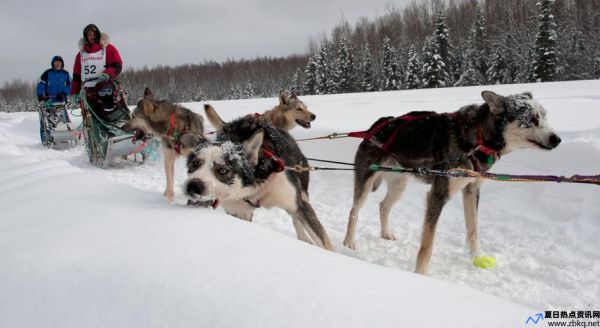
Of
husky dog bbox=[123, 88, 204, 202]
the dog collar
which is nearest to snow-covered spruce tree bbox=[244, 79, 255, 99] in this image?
husky dog bbox=[123, 88, 204, 202]

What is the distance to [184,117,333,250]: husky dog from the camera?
212 centimetres

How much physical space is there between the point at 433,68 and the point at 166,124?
3009 cm

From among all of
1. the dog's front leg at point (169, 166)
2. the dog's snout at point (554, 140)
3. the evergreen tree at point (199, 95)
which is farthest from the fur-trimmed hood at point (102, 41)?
the evergreen tree at point (199, 95)

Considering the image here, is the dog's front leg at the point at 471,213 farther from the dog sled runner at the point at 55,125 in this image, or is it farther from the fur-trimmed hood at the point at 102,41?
the dog sled runner at the point at 55,125

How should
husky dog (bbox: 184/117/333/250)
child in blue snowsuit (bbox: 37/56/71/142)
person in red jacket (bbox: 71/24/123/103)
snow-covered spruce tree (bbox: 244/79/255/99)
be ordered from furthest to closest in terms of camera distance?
1. snow-covered spruce tree (bbox: 244/79/255/99)
2. child in blue snowsuit (bbox: 37/56/71/142)
3. person in red jacket (bbox: 71/24/123/103)
4. husky dog (bbox: 184/117/333/250)

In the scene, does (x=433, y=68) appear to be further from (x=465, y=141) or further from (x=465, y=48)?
(x=465, y=141)

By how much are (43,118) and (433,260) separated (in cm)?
879

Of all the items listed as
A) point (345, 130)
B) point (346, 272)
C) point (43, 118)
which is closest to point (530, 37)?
point (345, 130)

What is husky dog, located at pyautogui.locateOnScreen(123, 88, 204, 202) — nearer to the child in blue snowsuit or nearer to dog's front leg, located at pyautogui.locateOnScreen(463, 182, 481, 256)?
dog's front leg, located at pyautogui.locateOnScreen(463, 182, 481, 256)

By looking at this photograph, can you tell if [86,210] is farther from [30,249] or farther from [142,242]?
[142,242]

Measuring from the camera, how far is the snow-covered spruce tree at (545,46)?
26.5 meters

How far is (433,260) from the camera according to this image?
2871mm

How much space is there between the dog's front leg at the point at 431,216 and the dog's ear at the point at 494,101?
54 cm

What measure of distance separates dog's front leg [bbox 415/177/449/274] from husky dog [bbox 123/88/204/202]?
277 centimetres
